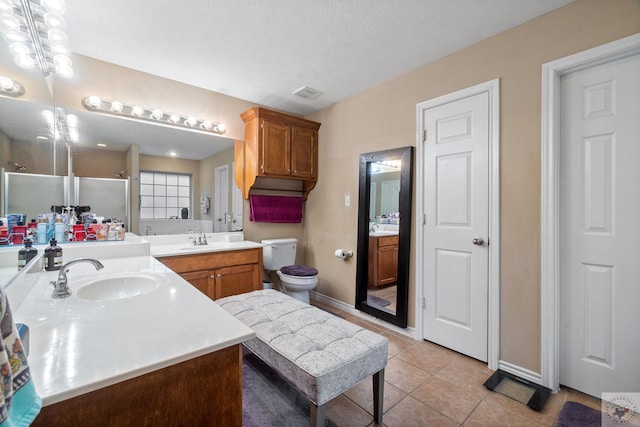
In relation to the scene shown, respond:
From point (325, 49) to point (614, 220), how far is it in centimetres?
220

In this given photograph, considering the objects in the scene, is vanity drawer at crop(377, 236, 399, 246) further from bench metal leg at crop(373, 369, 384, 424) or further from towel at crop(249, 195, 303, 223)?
bench metal leg at crop(373, 369, 384, 424)

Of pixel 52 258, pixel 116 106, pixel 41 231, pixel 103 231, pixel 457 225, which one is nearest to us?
pixel 52 258

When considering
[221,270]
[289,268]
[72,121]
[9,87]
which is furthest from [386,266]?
[72,121]

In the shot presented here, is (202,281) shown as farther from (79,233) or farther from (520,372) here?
A: (520,372)

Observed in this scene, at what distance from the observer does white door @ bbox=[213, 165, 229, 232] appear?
3.03 metres

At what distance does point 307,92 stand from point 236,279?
2033 mm

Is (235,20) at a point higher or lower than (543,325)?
higher

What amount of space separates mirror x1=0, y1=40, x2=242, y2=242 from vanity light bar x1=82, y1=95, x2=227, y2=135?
5cm

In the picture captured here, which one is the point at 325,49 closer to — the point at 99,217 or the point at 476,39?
the point at 476,39

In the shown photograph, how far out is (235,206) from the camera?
3.18 meters

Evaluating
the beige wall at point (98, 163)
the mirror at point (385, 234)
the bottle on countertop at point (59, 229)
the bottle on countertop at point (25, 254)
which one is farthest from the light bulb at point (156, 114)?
the mirror at point (385, 234)

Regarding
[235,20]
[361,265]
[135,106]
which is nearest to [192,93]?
[135,106]

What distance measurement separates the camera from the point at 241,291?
8.88 feet

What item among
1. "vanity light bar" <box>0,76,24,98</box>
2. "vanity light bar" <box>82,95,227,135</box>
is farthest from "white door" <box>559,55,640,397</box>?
"vanity light bar" <box>82,95,227,135</box>
